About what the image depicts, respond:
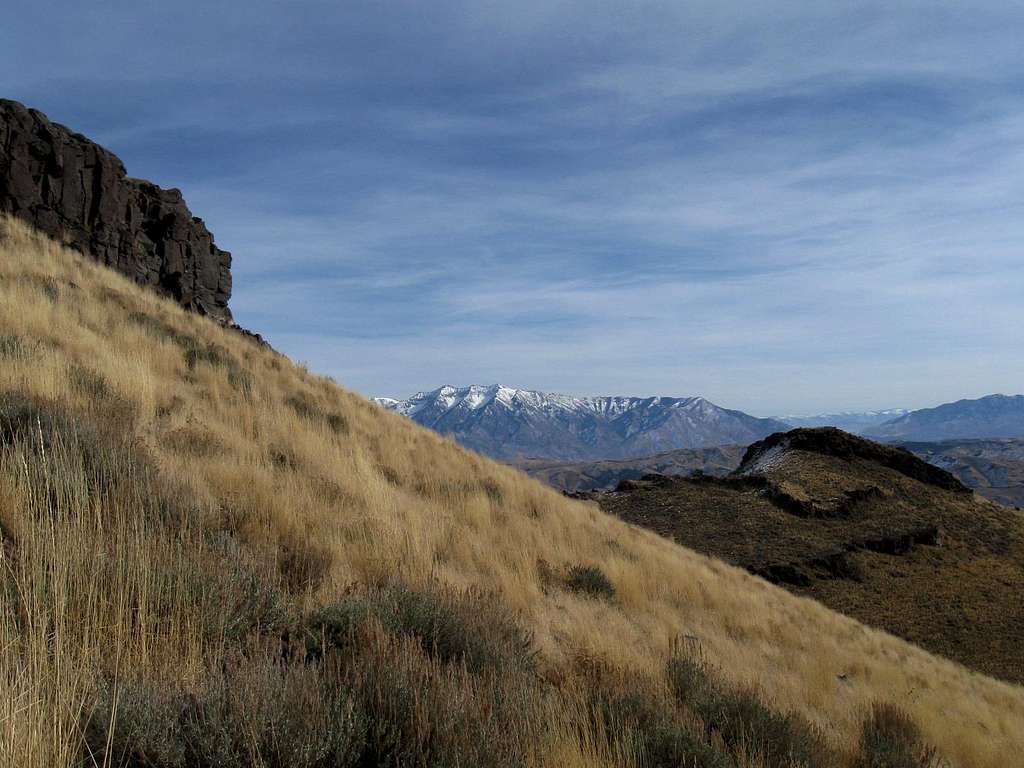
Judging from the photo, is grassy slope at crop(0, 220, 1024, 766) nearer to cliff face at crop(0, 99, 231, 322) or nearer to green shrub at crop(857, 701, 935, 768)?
green shrub at crop(857, 701, 935, 768)

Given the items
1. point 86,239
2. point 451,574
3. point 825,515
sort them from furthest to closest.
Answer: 1. point 825,515
2. point 86,239
3. point 451,574

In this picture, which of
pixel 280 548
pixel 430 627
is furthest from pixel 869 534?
pixel 280 548

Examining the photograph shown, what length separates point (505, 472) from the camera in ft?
44.7

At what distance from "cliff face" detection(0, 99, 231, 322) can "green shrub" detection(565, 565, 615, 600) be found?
709 inches

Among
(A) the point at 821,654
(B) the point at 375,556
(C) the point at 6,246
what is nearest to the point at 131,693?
(B) the point at 375,556

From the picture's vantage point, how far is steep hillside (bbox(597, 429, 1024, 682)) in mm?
18188

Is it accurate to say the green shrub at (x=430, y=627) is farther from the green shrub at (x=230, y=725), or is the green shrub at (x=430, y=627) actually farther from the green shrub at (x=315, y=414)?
the green shrub at (x=315, y=414)

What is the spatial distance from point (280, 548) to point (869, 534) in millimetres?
27422

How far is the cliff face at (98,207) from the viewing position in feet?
63.1

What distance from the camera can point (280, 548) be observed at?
4.37 m

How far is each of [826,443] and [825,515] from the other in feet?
32.9

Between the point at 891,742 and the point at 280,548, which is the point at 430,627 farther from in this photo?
the point at 891,742

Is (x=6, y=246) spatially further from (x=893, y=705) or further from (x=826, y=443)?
(x=826, y=443)

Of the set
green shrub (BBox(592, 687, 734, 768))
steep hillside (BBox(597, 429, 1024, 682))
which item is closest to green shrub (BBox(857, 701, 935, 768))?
green shrub (BBox(592, 687, 734, 768))
